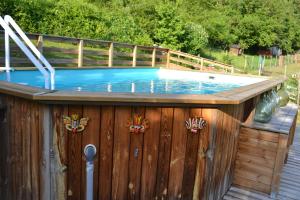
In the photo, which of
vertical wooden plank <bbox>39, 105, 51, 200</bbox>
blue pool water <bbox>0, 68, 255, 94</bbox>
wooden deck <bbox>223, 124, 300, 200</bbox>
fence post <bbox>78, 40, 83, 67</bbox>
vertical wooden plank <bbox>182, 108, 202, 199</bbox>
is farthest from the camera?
fence post <bbox>78, 40, 83, 67</bbox>

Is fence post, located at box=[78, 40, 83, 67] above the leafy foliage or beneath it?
beneath

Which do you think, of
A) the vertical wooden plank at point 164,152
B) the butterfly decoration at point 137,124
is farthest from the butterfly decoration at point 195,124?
the butterfly decoration at point 137,124

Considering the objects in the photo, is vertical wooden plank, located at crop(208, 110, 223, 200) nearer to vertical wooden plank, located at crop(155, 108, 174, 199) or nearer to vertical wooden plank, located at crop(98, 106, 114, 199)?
vertical wooden plank, located at crop(155, 108, 174, 199)

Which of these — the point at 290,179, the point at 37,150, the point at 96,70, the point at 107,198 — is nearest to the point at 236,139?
the point at 290,179

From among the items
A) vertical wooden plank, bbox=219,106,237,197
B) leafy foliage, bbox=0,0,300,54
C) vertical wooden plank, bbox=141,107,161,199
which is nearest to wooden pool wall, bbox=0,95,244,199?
vertical wooden plank, bbox=141,107,161,199

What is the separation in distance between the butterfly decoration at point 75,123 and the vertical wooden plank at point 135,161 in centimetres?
42

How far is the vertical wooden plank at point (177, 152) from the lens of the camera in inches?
102

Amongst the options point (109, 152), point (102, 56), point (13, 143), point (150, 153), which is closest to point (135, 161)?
point (150, 153)

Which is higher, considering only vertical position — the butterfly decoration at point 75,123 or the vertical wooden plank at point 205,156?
the butterfly decoration at point 75,123

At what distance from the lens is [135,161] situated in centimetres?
260

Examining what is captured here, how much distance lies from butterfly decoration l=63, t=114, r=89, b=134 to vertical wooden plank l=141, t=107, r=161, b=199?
53 centimetres

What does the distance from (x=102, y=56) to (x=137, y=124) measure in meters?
8.94

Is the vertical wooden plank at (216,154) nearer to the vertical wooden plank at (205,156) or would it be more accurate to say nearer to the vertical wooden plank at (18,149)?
the vertical wooden plank at (205,156)

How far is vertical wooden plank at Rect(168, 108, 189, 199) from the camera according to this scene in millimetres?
2586
